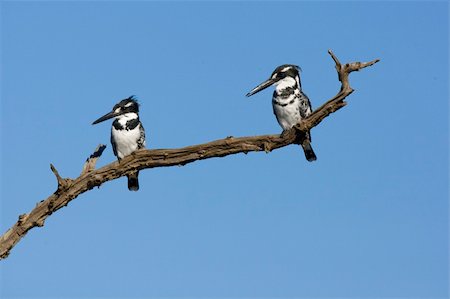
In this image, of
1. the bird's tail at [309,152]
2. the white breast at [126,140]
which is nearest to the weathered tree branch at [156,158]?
the white breast at [126,140]

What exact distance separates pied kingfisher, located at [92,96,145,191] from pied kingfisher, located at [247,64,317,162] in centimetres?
173

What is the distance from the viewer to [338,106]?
22.8ft

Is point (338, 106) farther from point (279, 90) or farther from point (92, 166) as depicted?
point (92, 166)

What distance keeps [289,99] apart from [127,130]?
83.8 inches

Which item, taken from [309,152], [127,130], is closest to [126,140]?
[127,130]

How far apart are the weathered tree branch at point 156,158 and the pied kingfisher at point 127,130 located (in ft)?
4.18

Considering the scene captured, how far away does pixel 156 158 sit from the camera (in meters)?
7.87

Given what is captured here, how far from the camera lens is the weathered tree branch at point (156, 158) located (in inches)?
275

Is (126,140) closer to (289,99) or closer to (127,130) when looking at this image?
(127,130)

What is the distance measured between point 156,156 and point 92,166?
78cm

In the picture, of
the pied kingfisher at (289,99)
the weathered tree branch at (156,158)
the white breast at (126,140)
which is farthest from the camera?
the white breast at (126,140)

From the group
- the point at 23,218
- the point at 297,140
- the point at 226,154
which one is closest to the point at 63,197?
the point at 23,218

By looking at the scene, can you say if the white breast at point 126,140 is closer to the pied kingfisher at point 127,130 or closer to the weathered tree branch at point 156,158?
the pied kingfisher at point 127,130

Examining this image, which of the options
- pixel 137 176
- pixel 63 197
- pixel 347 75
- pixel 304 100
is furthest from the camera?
pixel 137 176
